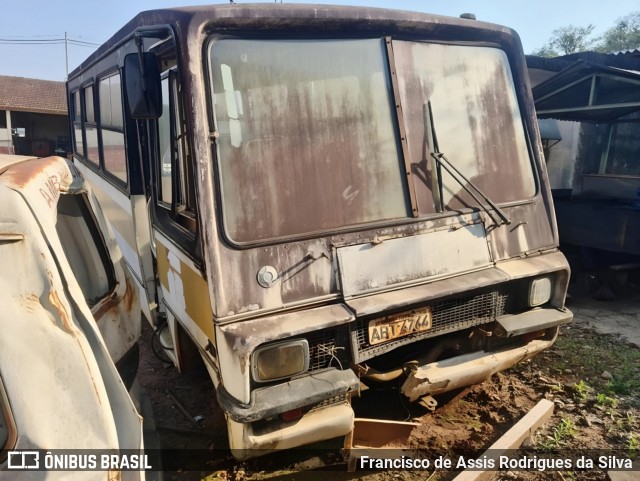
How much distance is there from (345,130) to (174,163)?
121 centimetres

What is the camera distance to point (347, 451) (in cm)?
275

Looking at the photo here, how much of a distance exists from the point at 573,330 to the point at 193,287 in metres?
4.21

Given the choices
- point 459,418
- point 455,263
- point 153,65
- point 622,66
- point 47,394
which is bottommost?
point 459,418

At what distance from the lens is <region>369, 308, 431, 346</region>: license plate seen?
8.52 ft

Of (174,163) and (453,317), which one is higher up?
(174,163)

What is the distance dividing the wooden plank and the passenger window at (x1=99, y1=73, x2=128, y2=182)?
3336 mm

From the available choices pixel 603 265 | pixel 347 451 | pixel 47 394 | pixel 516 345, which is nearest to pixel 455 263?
pixel 516 345

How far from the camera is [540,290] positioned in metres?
3.14

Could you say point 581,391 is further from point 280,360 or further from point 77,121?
point 77,121

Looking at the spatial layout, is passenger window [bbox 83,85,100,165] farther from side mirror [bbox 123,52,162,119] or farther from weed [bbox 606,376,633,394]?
weed [bbox 606,376,633,394]

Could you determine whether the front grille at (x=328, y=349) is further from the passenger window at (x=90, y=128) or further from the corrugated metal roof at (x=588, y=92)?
the corrugated metal roof at (x=588, y=92)

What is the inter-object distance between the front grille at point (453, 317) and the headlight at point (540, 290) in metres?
0.13

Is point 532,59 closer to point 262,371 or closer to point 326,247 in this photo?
point 326,247

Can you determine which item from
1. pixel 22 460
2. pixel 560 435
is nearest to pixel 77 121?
pixel 22 460
